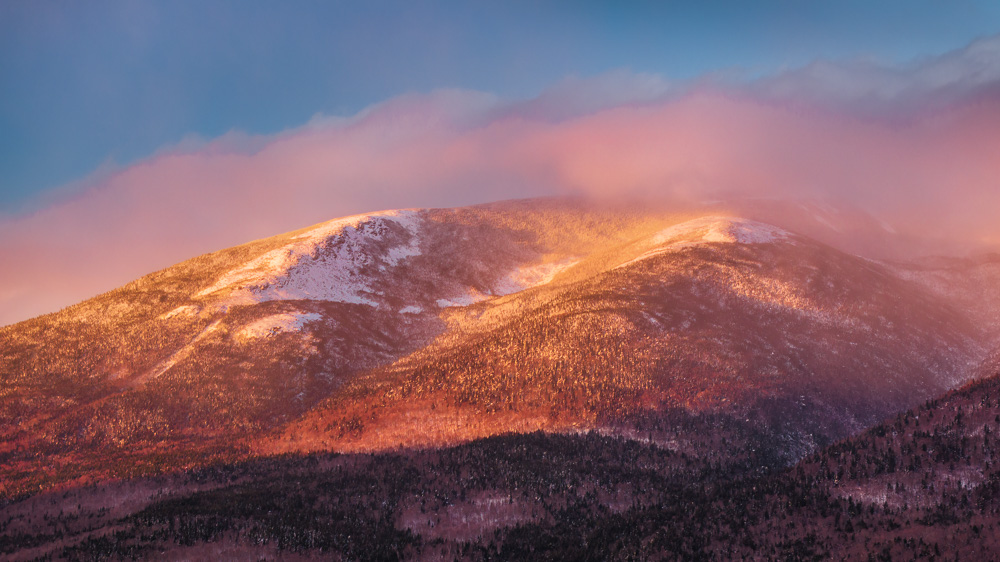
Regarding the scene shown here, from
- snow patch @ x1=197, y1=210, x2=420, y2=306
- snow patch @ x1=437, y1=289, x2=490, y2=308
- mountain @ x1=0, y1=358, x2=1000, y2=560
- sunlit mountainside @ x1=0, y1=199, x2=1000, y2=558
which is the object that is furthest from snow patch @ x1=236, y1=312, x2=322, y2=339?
mountain @ x1=0, y1=358, x2=1000, y2=560

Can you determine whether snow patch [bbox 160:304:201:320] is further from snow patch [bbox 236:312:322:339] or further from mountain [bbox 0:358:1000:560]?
mountain [bbox 0:358:1000:560]

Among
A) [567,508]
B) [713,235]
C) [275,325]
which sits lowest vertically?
[567,508]

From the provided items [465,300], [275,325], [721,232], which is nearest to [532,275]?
[465,300]

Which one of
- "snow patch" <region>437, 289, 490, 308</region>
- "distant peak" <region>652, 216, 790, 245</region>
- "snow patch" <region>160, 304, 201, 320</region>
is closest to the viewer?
"snow patch" <region>160, 304, 201, 320</region>

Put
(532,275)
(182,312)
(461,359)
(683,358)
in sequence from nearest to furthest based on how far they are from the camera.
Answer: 1. (683,358)
2. (461,359)
3. (182,312)
4. (532,275)

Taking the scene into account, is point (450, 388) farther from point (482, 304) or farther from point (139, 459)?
point (482, 304)

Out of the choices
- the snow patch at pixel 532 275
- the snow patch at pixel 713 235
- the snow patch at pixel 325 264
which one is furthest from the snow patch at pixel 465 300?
the snow patch at pixel 713 235

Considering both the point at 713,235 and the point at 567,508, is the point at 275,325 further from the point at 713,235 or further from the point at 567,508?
the point at 713,235
